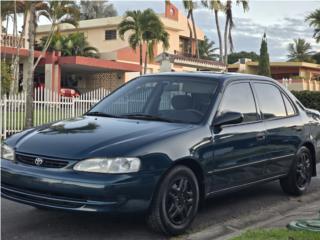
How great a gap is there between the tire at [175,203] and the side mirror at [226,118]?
0.71m

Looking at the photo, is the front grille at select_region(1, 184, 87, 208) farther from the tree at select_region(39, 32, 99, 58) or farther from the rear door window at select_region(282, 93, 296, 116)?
the tree at select_region(39, 32, 99, 58)

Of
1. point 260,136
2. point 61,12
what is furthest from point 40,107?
point 260,136

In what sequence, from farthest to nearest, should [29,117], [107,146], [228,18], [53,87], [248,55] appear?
[248,55] → [228,18] → [53,87] → [29,117] → [107,146]

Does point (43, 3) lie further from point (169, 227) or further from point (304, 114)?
point (169, 227)

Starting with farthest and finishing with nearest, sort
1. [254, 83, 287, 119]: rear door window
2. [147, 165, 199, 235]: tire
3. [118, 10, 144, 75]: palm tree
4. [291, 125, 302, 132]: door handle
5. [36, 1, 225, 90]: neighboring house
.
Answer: [36, 1, 225, 90]: neighboring house → [118, 10, 144, 75]: palm tree → [291, 125, 302, 132]: door handle → [254, 83, 287, 119]: rear door window → [147, 165, 199, 235]: tire

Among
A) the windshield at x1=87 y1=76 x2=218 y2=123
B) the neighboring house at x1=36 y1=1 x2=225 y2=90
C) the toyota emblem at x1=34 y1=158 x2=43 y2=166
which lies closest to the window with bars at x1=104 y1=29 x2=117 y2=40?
the neighboring house at x1=36 y1=1 x2=225 y2=90

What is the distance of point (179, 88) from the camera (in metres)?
6.29

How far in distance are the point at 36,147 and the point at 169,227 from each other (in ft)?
4.74

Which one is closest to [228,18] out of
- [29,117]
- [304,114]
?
Result: [29,117]

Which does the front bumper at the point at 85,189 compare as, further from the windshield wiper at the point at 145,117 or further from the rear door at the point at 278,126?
the rear door at the point at 278,126

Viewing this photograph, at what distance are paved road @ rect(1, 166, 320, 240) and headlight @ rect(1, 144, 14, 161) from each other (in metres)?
0.72

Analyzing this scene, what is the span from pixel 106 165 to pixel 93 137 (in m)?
0.42

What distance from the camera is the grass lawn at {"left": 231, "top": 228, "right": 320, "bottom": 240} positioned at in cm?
480

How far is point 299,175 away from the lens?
7.48 metres
